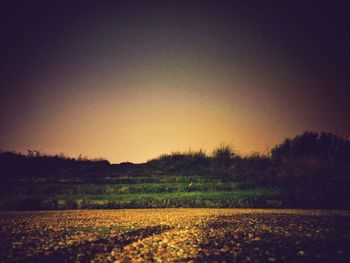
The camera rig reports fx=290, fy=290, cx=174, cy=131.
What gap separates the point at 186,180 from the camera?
2725 cm

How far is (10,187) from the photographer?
2380 cm

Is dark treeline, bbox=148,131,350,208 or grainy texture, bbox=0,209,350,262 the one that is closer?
grainy texture, bbox=0,209,350,262

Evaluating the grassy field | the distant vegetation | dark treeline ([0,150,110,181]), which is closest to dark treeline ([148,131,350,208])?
the distant vegetation

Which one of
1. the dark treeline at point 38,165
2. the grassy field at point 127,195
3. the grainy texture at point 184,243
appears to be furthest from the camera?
the dark treeline at point 38,165

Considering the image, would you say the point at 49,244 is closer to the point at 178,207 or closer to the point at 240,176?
the point at 178,207

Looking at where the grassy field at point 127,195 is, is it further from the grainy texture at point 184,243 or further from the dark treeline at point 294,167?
the grainy texture at point 184,243

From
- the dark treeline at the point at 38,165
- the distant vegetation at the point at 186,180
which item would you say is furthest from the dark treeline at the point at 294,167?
the dark treeline at the point at 38,165

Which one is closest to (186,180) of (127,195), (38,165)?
(127,195)

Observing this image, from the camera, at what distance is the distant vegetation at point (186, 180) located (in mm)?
19344

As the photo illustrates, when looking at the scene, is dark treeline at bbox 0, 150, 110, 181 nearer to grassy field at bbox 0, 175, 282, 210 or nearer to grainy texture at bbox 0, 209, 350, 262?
grassy field at bbox 0, 175, 282, 210

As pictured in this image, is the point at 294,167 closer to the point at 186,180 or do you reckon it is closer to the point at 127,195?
the point at 186,180

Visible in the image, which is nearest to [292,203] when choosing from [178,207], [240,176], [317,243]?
[178,207]

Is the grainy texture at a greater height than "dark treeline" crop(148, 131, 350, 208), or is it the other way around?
"dark treeline" crop(148, 131, 350, 208)

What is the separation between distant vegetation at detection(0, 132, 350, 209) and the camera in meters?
19.3
